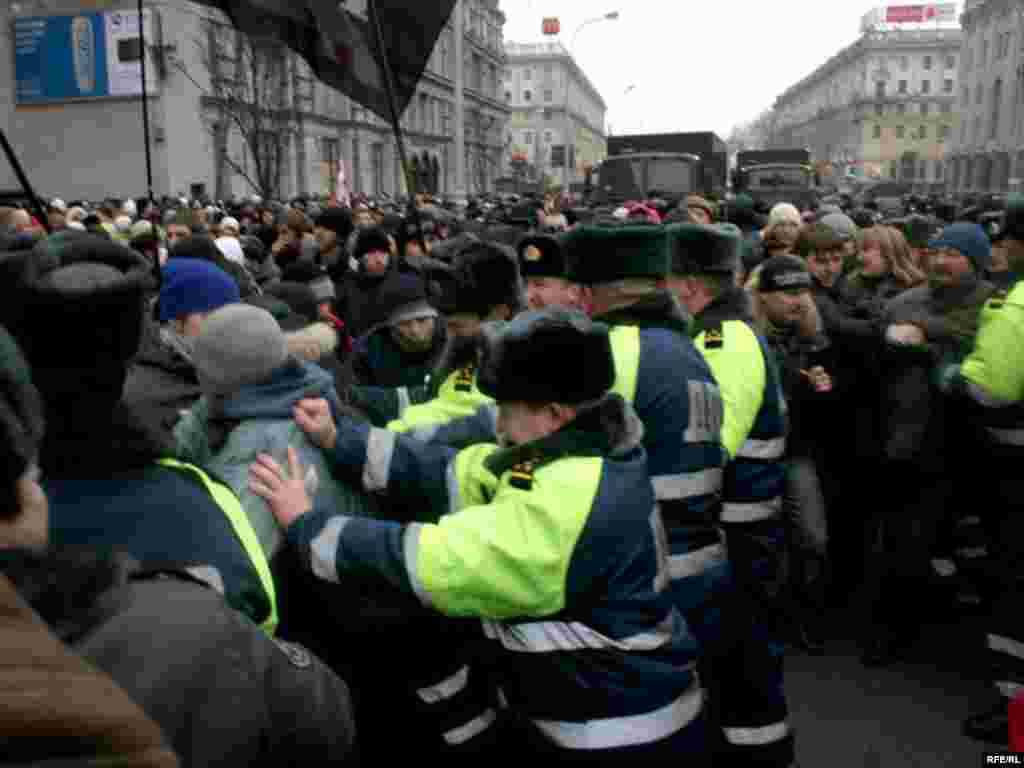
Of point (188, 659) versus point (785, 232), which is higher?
point (785, 232)

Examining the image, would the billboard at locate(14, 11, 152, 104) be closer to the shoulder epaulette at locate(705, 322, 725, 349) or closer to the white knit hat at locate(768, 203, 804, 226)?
the white knit hat at locate(768, 203, 804, 226)

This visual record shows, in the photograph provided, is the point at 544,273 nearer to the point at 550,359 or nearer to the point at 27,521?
the point at 550,359

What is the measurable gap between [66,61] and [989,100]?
6840cm

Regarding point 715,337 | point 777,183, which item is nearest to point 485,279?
point 715,337

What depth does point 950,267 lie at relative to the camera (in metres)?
4.69

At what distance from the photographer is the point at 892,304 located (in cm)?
501

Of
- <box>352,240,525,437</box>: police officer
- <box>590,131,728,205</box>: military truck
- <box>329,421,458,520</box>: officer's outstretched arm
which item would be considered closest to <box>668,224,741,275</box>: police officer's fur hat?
<box>352,240,525,437</box>: police officer

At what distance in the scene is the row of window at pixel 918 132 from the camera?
107750 millimetres

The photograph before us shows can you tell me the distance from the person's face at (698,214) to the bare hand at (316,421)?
606 centimetres

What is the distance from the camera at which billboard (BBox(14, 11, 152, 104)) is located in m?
27.5

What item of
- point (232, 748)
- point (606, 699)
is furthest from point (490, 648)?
point (232, 748)

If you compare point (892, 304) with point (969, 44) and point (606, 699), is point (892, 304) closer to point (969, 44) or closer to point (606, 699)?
point (606, 699)

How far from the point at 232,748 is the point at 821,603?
4.77 meters

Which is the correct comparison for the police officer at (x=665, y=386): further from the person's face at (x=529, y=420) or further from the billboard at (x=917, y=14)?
the billboard at (x=917, y=14)
